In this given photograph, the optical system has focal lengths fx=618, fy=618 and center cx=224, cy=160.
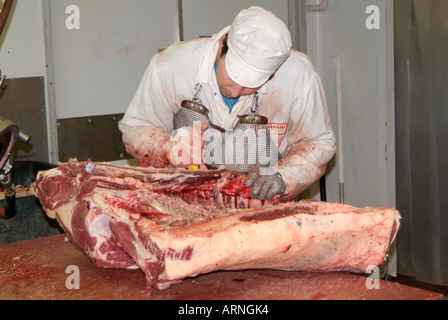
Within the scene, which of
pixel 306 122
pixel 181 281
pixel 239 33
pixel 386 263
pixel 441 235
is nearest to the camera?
pixel 181 281

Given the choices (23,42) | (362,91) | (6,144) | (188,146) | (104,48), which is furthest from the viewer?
(362,91)

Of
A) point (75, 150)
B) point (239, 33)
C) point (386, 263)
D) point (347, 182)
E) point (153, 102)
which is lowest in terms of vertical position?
point (386, 263)

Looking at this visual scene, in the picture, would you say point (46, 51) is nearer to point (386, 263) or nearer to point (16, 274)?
point (16, 274)

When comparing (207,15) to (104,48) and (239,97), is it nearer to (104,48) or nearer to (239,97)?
(104,48)

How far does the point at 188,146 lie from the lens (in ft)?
10.6

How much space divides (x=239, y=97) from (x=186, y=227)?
4.52 feet

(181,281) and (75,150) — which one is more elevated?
(75,150)

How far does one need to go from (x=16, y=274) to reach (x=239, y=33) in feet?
5.14

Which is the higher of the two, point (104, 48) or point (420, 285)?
point (104, 48)

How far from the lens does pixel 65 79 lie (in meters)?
4.50

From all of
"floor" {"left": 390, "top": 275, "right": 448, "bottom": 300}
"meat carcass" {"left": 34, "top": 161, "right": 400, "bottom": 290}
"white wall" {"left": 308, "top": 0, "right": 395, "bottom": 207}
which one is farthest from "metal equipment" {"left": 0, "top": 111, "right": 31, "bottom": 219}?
"floor" {"left": 390, "top": 275, "right": 448, "bottom": 300}

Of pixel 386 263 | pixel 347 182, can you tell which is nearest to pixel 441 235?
pixel 386 263

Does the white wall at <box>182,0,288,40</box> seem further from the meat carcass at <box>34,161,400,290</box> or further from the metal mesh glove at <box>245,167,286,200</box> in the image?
the meat carcass at <box>34,161,400,290</box>

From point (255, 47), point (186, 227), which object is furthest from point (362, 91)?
point (186, 227)
